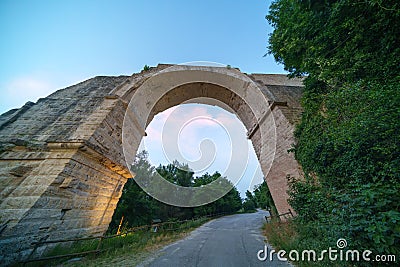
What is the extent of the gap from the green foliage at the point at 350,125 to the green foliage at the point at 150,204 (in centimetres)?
947

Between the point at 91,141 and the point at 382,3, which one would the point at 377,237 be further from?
the point at 91,141

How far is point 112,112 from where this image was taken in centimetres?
503

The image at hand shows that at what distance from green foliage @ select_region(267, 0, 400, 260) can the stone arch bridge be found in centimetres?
128

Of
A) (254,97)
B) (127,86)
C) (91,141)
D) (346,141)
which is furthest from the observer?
(254,97)

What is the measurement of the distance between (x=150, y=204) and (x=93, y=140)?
41.7 ft

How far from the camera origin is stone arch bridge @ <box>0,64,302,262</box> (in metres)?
2.94

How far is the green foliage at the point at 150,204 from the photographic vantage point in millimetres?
13113

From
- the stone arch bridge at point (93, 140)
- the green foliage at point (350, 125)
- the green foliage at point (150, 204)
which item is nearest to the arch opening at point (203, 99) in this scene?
the stone arch bridge at point (93, 140)

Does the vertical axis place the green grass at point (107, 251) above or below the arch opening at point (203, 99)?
below

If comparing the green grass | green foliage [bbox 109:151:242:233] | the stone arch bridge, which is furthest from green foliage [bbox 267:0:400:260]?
green foliage [bbox 109:151:242:233]

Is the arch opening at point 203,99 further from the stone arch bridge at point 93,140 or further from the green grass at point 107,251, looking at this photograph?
the green grass at point 107,251

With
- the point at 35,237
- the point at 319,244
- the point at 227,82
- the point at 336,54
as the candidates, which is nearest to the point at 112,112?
Result: the point at 35,237

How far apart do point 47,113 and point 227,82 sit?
693cm

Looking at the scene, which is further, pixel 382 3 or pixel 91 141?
pixel 91 141
